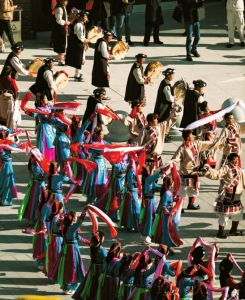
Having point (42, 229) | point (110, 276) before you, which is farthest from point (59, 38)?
point (110, 276)

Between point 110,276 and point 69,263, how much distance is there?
1.00 meters

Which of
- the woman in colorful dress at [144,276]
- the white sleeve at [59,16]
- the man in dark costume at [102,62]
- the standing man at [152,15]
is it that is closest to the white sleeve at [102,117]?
the man in dark costume at [102,62]

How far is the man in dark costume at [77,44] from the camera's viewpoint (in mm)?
25719

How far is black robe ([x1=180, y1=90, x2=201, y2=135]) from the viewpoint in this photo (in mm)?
22500

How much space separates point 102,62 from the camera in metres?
25.0

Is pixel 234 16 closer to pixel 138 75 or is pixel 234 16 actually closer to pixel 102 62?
pixel 102 62

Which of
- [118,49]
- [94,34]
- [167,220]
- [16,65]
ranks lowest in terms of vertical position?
[167,220]

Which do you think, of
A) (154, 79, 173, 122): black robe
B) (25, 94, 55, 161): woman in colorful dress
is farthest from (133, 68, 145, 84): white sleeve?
(25, 94, 55, 161): woman in colorful dress

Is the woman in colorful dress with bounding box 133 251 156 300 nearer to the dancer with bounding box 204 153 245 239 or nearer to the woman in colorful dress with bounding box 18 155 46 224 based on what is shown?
the dancer with bounding box 204 153 245 239

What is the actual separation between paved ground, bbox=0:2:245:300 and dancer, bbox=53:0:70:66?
0.57 meters

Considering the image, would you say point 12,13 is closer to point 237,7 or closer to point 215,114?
point 237,7

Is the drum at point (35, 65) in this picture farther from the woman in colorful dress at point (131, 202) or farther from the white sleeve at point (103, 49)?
the woman in colorful dress at point (131, 202)

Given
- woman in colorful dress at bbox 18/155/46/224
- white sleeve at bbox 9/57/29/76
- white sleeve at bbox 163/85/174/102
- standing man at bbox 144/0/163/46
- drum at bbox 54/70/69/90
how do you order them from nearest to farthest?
woman in colorful dress at bbox 18/155/46/224 → white sleeve at bbox 163/85/174/102 → drum at bbox 54/70/69/90 → white sleeve at bbox 9/57/29/76 → standing man at bbox 144/0/163/46

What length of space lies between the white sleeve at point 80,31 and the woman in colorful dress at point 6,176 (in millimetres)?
5800
